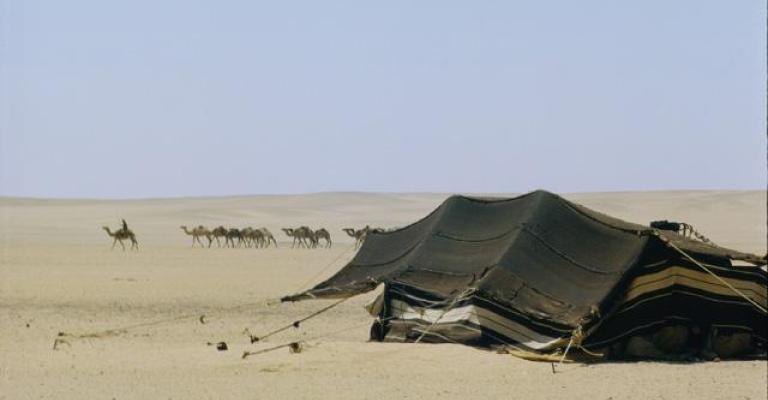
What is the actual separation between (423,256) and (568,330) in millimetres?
2807

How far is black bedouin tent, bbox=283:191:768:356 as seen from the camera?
14344 millimetres

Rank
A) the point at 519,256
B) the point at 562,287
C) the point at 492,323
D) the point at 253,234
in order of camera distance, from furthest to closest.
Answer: the point at 253,234 < the point at 519,256 < the point at 562,287 < the point at 492,323

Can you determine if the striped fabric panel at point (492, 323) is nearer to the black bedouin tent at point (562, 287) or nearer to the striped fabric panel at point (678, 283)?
the black bedouin tent at point (562, 287)

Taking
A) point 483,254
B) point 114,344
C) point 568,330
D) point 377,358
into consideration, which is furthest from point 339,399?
point 114,344

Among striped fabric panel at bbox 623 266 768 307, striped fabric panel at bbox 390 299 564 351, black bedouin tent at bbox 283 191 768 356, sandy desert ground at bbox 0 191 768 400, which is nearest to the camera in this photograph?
sandy desert ground at bbox 0 191 768 400

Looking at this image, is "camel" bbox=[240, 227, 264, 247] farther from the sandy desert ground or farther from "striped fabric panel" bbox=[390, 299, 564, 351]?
"striped fabric panel" bbox=[390, 299, 564, 351]

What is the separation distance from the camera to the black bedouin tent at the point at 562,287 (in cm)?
1434

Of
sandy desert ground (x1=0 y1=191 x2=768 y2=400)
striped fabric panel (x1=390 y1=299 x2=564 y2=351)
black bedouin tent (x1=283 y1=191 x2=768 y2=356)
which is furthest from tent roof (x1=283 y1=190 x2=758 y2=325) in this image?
sandy desert ground (x1=0 y1=191 x2=768 y2=400)

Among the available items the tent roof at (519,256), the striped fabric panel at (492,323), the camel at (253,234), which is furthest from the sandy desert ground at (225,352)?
the camel at (253,234)

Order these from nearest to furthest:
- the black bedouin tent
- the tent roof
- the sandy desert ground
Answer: the sandy desert ground → the black bedouin tent → the tent roof

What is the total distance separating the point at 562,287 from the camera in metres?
14.8

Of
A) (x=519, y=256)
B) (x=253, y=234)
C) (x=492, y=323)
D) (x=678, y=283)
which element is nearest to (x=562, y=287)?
(x=519, y=256)

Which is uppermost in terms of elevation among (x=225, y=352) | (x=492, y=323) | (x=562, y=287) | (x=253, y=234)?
(x=562, y=287)

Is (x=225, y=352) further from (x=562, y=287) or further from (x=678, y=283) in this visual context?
(x=678, y=283)
